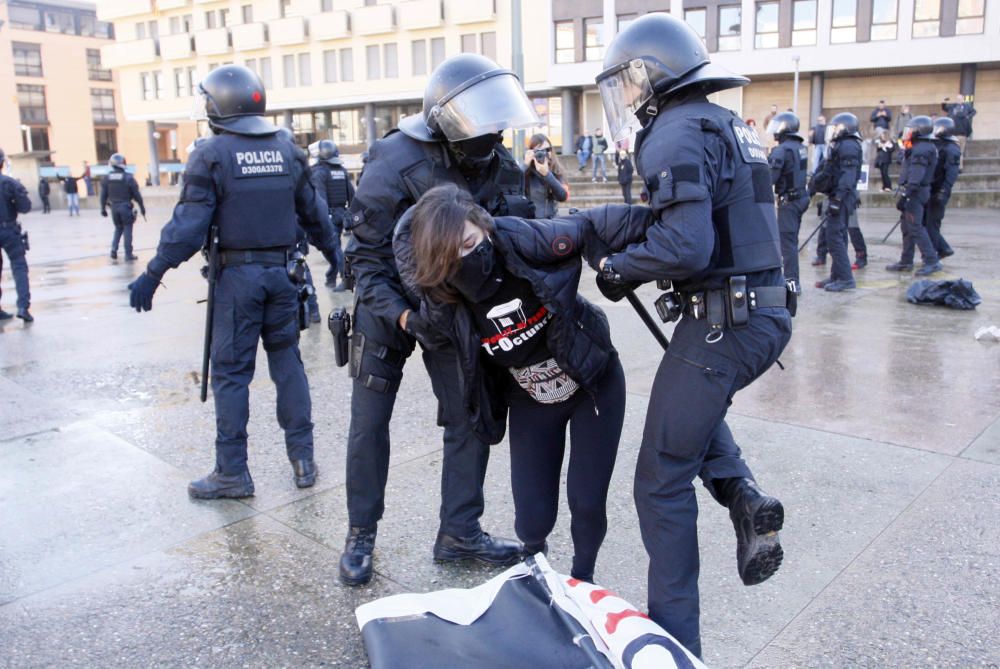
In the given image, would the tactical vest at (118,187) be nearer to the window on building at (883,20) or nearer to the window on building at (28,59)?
the window on building at (883,20)

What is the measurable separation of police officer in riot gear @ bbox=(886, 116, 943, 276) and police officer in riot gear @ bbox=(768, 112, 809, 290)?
1.46 meters

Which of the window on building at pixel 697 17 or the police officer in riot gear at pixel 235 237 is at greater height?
the window on building at pixel 697 17

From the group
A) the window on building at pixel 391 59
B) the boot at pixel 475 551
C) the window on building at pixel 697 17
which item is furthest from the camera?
the window on building at pixel 391 59

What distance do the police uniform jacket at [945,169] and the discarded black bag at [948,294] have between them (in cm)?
271

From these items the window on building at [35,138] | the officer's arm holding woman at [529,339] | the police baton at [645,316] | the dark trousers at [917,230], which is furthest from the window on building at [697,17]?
the window on building at [35,138]

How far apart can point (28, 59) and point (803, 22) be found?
54.2 m

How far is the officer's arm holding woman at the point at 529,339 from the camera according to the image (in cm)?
260

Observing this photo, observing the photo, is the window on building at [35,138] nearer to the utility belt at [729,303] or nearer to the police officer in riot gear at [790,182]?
the police officer in riot gear at [790,182]

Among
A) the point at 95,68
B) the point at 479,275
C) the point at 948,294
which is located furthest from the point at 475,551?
the point at 95,68

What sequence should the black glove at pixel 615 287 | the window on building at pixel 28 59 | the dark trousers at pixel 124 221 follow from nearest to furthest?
1. the black glove at pixel 615 287
2. the dark trousers at pixel 124 221
3. the window on building at pixel 28 59

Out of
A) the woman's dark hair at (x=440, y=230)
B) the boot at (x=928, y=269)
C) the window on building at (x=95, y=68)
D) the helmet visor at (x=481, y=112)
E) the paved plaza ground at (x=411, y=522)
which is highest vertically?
the window on building at (x=95, y=68)

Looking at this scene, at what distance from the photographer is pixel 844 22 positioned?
1312 inches

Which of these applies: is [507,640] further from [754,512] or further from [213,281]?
[213,281]

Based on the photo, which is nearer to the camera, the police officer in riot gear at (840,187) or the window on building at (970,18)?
the police officer in riot gear at (840,187)
